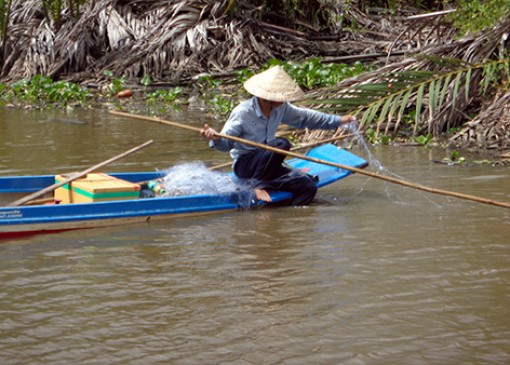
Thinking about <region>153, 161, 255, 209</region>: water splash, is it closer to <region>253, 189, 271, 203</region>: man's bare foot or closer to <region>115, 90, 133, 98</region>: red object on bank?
<region>253, 189, 271, 203</region>: man's bare foot

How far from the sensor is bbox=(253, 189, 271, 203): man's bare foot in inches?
275

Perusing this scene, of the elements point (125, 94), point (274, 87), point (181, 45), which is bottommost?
point (125, 94)

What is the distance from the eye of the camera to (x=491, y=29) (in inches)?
384

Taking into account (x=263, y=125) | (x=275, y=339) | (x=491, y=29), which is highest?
(x=491, y=29)

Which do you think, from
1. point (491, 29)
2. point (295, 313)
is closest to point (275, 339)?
point (295, 313)

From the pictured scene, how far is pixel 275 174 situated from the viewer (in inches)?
279

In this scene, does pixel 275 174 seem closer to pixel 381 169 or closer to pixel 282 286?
pixel 381 169

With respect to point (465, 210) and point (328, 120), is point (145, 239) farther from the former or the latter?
point (465, 210)

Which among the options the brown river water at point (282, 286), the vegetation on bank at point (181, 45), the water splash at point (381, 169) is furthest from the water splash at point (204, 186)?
the vegetation on bank at point (181, 45)

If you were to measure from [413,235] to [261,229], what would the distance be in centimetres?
106

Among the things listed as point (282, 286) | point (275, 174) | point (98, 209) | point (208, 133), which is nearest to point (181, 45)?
point (275, 174)

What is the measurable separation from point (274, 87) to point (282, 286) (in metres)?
2.06

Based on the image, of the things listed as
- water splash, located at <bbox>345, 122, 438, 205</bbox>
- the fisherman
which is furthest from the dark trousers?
water splash, located at <bbox>345, 122, 438, 205</bbox>

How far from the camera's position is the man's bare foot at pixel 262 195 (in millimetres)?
6973
